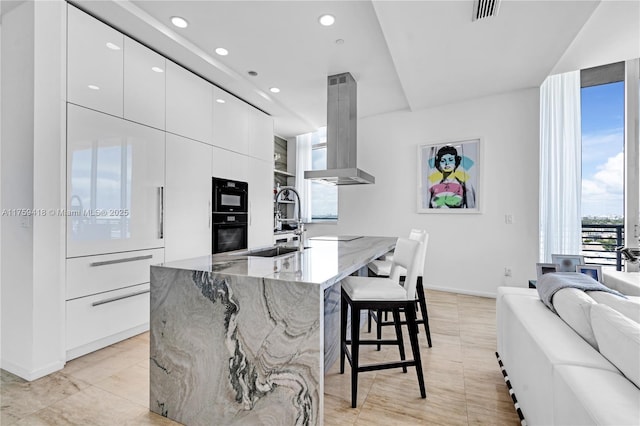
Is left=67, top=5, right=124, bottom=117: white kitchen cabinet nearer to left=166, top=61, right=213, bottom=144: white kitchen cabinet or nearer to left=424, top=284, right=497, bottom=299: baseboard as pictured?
left=166, top=61, right=213, bottom=144: white kitchen cabinet

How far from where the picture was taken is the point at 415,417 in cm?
156

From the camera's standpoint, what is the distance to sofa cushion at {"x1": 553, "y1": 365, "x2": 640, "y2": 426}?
727mm

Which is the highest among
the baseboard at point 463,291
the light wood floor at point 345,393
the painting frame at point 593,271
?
the painting frame at point 593,271

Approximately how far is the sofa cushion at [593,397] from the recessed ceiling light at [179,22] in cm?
324

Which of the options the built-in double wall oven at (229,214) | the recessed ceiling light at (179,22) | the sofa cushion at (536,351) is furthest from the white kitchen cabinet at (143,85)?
the sofa cushion at (536,351)

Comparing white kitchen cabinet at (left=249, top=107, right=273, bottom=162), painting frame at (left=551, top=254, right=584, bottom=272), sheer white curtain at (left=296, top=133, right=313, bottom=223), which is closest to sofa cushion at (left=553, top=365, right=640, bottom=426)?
painting frame at (left=551, top=254, right=584, bottom=272)

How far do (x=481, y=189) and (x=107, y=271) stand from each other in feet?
13.6

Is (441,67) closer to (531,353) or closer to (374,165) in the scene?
(374,165)

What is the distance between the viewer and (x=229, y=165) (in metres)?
3.71

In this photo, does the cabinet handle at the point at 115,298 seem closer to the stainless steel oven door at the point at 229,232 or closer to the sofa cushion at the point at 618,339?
the stainless steel oven door at the point at 229,232

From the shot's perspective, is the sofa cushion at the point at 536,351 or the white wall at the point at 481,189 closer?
the sofa cushion at the point at 536,351

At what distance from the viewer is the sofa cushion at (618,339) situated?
858 millimetres

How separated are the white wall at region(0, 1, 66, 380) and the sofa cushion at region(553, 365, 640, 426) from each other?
9.17ft

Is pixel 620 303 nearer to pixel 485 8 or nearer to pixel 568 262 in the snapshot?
pixel 568 262
